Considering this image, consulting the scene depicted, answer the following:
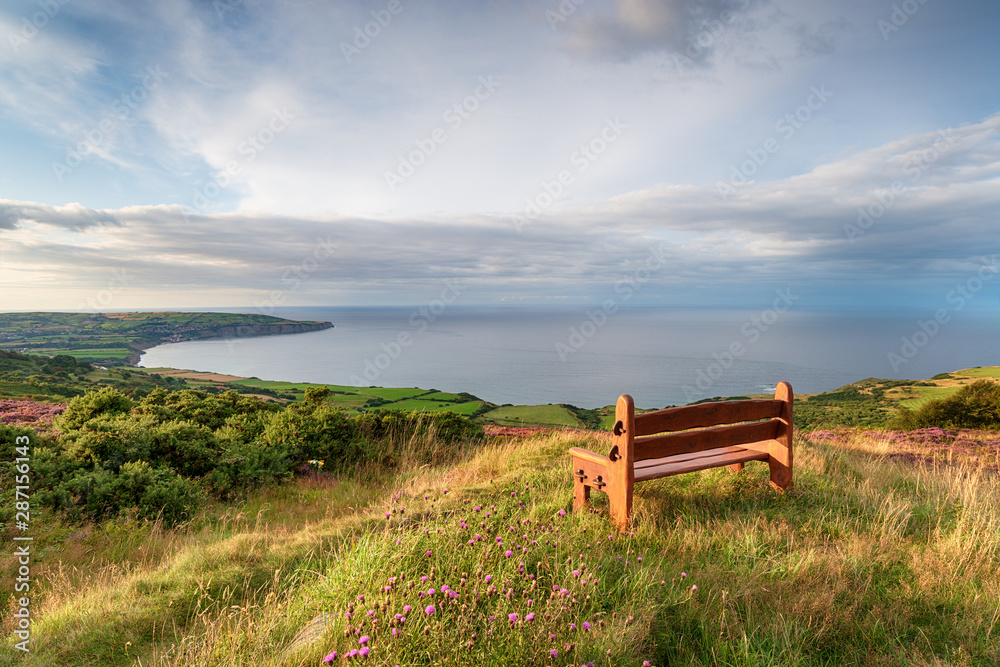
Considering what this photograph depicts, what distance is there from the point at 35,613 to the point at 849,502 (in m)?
7.62

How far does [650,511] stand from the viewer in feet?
15.3

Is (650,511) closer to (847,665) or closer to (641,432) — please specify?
(641,432)

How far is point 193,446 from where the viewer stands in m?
6.85

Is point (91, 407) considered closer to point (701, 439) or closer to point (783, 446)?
point (701, 439)

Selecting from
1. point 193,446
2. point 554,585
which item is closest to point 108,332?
point 193,446

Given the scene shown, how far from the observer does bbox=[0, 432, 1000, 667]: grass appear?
240 centimetres

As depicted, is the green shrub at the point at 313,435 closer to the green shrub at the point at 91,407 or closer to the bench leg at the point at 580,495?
the green shrub at the point at 91,407

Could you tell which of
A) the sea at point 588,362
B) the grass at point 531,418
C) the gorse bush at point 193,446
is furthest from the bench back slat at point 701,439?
the sea at point 588,362

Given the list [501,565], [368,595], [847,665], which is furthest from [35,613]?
[847,665]

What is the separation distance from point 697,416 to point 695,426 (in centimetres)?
12

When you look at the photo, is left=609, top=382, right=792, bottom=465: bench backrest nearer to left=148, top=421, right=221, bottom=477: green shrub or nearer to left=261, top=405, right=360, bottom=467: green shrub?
left=261, top=405, right=360, bottom=467: green shrub

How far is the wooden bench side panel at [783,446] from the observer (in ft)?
16.4

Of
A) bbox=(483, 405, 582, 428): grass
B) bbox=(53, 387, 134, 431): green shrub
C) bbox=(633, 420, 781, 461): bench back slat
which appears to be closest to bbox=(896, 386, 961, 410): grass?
bbox=(483, 405, 582, 428): grass

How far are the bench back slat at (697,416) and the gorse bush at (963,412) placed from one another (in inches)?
796
